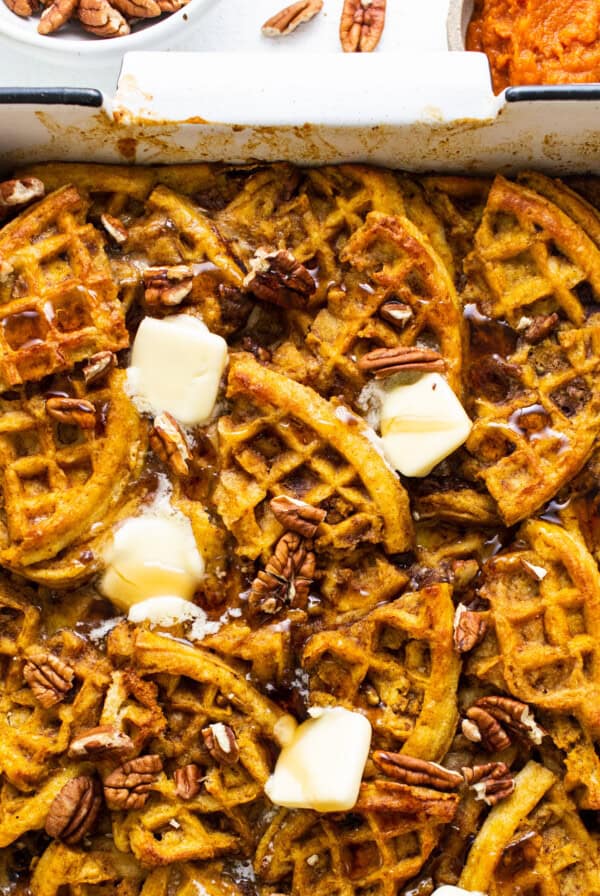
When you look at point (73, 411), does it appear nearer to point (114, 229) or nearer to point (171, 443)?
point (171, 443)

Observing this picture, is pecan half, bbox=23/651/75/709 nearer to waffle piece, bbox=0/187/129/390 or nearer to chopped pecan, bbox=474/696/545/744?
waffle piece, bbox=0/187/129/390

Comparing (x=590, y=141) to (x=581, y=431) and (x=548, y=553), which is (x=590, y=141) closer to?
(x=581, y=431)

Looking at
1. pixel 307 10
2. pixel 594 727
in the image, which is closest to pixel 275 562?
pixel 594 727

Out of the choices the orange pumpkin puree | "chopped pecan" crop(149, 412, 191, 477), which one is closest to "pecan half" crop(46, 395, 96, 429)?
"chopped pecan" crop(149, 412, 191, 477)

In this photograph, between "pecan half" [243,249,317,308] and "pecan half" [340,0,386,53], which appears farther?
"pecan half" [340,0,386,53]

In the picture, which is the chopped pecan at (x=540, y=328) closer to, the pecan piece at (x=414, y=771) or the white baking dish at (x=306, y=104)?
the white baking dish at (x=306, y=104)

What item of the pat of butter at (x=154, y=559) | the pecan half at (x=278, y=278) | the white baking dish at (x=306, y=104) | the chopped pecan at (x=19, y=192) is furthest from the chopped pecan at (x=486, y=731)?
the chopped pecan at (x=19, y=192)
